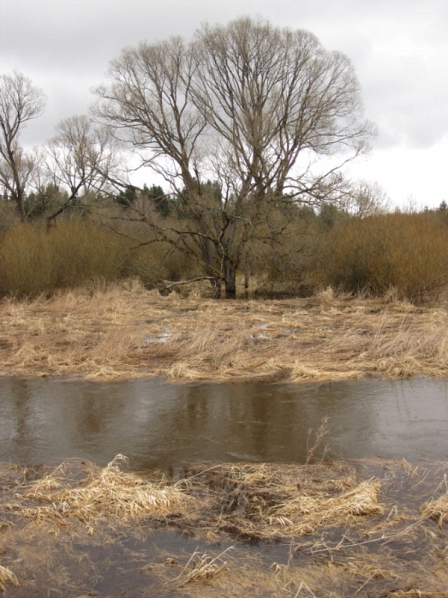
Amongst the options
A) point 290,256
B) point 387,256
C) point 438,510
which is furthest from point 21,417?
point 290,256

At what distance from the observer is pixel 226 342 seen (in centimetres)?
1097

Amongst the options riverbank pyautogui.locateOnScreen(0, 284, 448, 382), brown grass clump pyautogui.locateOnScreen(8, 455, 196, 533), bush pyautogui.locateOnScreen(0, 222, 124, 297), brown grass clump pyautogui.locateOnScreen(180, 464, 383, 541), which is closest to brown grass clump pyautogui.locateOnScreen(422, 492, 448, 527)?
brown grass clump pyautogui.locateOnScreen(180, 464, 383, 541)

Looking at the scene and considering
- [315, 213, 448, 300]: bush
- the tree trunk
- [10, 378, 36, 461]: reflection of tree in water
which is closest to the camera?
[10, 378, 36, 461]: reflection of tree in water

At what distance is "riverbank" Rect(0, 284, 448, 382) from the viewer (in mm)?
9336

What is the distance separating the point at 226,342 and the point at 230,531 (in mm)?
6862

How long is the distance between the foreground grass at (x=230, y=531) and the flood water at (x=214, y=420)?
0.44m

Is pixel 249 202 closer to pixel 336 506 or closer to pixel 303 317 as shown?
pixel 303 317

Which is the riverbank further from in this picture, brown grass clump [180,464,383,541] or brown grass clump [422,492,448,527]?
brown grass clump [422,492,448,527]

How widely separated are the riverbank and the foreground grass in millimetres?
3896

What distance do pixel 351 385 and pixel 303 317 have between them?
7429mm

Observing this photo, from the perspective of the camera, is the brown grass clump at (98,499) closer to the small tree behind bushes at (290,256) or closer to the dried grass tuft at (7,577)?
the dried grass tuft at (7,577)

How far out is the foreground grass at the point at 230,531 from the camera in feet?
11.6

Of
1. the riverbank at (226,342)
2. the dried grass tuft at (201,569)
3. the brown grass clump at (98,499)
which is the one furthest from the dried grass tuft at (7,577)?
the riverbank at (226,342)

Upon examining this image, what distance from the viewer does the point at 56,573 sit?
12.1 ft
